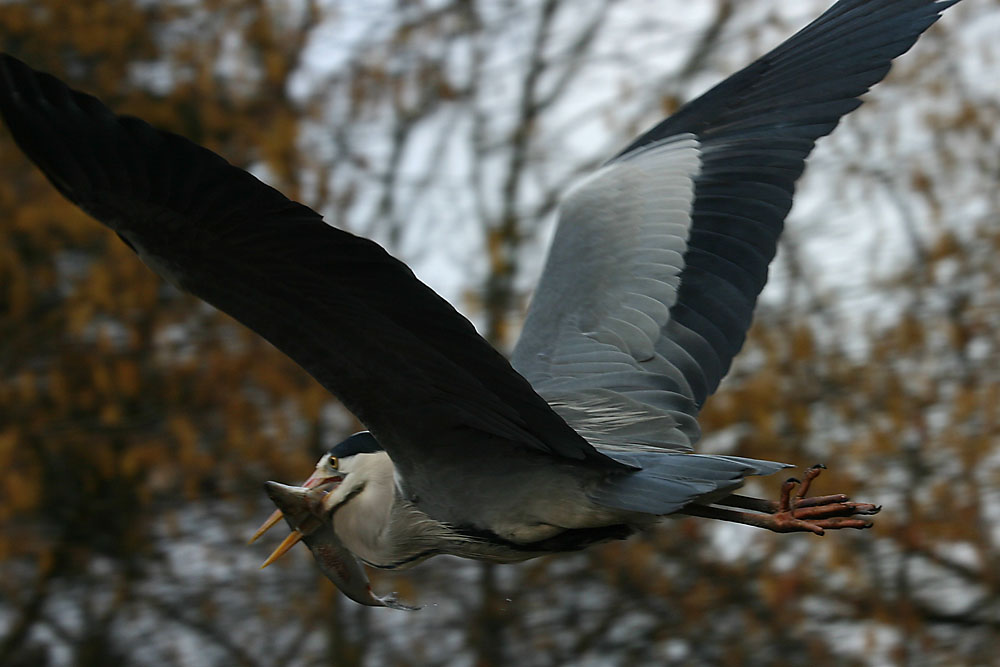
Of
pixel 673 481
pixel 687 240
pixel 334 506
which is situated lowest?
pixel 673 481

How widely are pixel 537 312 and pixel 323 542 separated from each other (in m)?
0.70

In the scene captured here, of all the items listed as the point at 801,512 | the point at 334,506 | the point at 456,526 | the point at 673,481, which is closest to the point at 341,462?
the point at 334,506

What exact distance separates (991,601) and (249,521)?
2638 mm

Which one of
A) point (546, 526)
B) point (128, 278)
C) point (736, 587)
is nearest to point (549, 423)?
point (546, 526)

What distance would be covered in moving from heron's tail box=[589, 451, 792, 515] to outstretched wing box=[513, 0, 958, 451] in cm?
29

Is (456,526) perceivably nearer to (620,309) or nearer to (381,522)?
(381,522)

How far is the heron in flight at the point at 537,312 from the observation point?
194 centimetres

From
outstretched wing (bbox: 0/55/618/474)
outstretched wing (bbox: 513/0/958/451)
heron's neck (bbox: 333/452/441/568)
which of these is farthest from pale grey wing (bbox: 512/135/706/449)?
outstretched wing (bbox: 0/55/618/474)

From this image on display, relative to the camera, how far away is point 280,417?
529cm

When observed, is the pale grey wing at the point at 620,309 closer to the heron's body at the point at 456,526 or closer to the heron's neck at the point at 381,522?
the heron's body at the point at 456,526

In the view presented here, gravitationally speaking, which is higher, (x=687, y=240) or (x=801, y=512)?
(x=687, y=240)

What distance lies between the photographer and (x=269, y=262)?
6.58 feet

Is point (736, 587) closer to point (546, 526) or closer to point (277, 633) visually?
point (277, 633)

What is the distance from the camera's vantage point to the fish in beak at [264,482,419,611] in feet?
8.87
